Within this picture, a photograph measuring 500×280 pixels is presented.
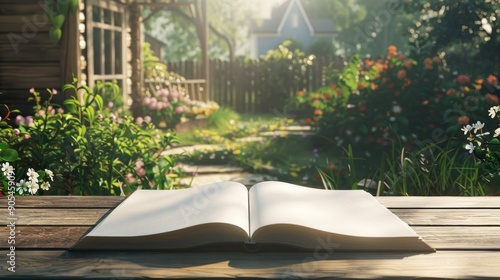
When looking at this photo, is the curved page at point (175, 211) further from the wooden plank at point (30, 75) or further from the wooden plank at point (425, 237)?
the wooden plank at point (30, 75)

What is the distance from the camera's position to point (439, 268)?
1147 mm

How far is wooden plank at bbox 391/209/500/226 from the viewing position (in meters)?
1.52

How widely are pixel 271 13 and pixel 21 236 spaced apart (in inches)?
1612

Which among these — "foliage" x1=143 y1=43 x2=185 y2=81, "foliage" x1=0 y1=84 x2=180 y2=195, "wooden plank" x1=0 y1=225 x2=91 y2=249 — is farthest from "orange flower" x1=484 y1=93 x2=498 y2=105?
"foliage" x1=143 y1=43 x2=185 y2=81

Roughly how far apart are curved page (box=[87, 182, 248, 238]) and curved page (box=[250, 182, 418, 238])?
0.15 feet

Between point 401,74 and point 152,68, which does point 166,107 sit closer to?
point 152,68

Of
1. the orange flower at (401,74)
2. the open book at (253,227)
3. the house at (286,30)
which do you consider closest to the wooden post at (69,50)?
the orange flower at (401,74)

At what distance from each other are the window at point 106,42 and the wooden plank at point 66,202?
427 centimetres

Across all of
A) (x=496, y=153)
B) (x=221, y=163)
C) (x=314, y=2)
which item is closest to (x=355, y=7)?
(x=314, y=2)

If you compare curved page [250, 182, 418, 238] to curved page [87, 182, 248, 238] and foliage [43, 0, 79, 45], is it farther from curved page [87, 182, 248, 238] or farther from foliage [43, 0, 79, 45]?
foliage [43, 0, 79, 45]

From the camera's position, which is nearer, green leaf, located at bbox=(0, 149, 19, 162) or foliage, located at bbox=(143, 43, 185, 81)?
green leaf, located at bbox=(0, 149, 19, 162)

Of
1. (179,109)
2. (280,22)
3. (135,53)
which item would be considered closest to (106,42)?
(135,53)

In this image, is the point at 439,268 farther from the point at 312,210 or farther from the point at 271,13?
the point at 271,13

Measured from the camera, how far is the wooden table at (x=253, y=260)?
112cm
